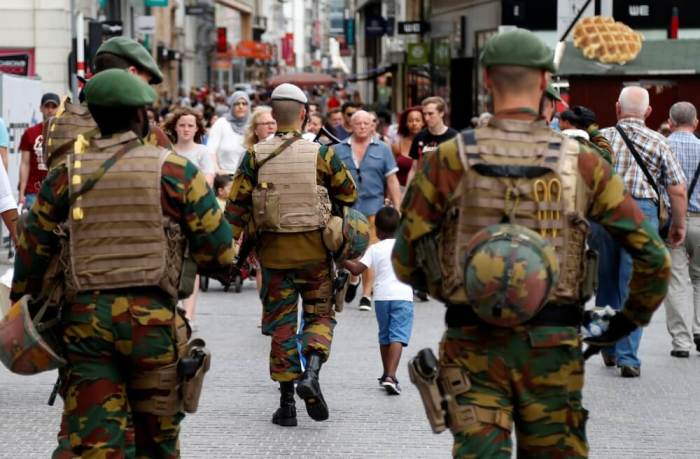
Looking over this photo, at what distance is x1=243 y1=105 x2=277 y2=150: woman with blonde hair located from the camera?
1285 cm

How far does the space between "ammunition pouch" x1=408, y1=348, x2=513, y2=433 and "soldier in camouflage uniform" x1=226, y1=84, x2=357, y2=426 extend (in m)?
3.63

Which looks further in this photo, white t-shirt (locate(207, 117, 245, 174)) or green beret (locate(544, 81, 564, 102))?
white t-shirt (locate(207, 117, 245, 174))

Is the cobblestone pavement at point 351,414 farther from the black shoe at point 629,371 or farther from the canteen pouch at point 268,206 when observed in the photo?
the canteen pouch at point 268,206

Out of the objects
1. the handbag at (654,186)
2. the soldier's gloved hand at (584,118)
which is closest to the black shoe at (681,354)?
the handbag at (654,186)

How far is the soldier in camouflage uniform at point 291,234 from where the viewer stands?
872cm

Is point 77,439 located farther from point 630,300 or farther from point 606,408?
point 606,408

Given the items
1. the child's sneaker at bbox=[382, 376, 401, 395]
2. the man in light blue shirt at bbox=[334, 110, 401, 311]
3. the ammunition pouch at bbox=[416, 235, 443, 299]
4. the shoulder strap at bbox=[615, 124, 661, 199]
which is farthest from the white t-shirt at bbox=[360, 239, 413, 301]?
the ammunition pouch at bbox=[416, 235, 443, 299]

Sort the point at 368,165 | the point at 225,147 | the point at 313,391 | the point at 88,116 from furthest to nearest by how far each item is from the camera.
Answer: the point at 225,147 < the point at 368,165 < the point at 313,391 < the point at 88,116

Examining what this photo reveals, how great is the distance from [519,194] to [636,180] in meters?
5.59

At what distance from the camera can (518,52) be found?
502 cm

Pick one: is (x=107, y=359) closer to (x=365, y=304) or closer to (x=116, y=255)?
(x=116, y=255)

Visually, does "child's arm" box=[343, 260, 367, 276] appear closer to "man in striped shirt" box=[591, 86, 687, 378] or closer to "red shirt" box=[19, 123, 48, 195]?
"man in striped shirt" box=[591, 86, 687, 378]

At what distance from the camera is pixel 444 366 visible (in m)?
5.05

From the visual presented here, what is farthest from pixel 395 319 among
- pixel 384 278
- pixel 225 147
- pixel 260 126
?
pixel 225 147
